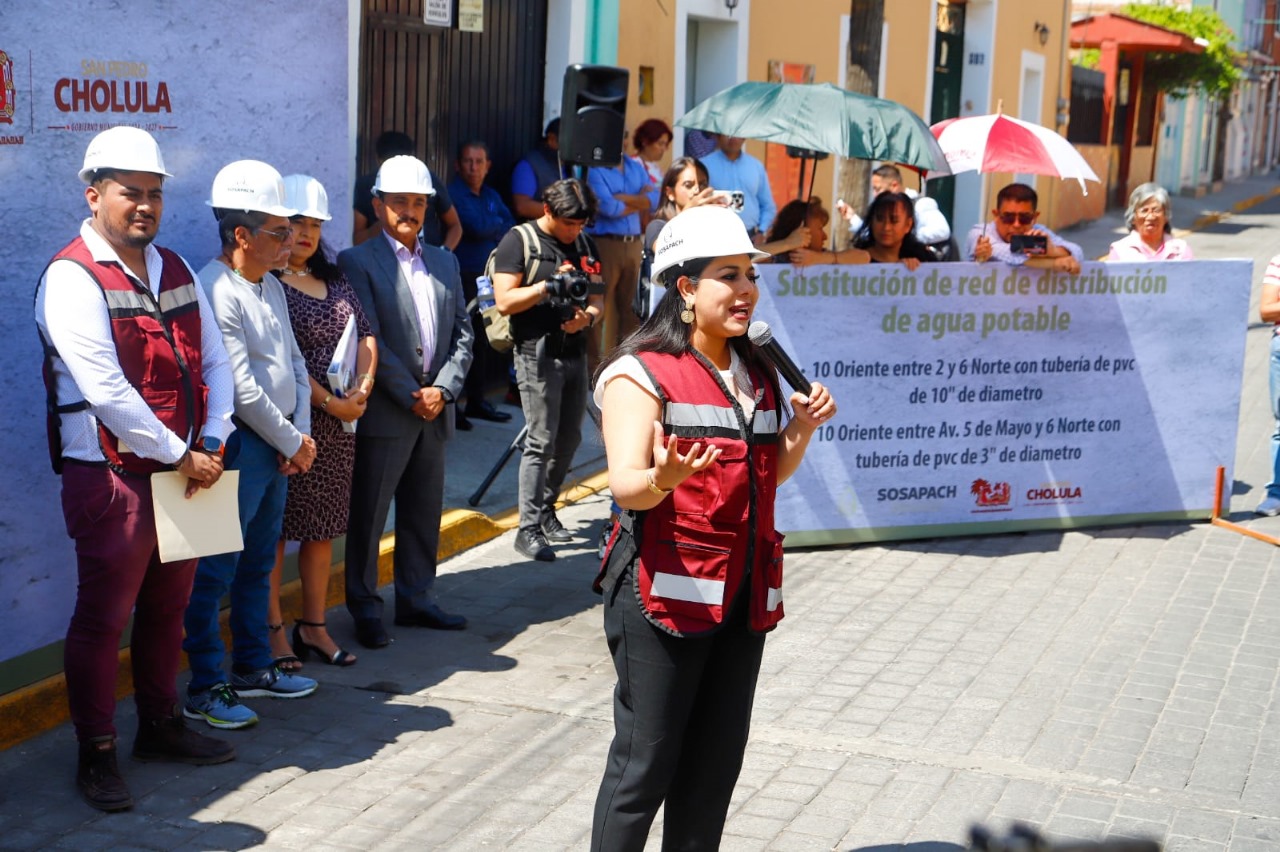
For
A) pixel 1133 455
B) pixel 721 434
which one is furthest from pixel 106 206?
pixel 1133 455

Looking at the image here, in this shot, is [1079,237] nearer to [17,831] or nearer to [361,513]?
[361,513]

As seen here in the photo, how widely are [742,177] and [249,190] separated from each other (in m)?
6.83

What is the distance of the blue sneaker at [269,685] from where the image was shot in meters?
6.03

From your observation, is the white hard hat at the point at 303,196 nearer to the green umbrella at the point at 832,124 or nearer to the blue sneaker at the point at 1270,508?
the green umbrella at the point at 832,124

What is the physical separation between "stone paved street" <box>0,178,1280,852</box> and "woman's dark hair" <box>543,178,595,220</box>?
183 cm

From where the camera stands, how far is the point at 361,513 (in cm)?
672

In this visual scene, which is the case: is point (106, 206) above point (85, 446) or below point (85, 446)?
above

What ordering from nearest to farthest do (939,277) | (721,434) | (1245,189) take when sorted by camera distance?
(721,434) < (939,277) < (1245,189)

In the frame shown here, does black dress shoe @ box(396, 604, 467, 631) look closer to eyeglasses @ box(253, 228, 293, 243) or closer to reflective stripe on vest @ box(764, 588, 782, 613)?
eyeglasses @ box(253, 228, 293, 243)

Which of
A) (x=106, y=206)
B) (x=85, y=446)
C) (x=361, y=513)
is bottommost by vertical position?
(x=361, y=513)

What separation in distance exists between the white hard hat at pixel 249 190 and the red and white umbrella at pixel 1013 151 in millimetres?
4582

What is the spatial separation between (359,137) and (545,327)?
2.80m

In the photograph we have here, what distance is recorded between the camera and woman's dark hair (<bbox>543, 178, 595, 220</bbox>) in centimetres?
770

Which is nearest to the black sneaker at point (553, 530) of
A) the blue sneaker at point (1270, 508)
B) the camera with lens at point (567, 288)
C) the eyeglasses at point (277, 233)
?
the camera with lens at point (567, 288)
